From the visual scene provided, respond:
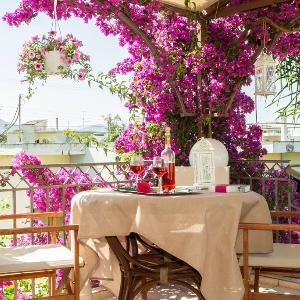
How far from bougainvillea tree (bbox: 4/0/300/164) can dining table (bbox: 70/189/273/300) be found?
210 cm

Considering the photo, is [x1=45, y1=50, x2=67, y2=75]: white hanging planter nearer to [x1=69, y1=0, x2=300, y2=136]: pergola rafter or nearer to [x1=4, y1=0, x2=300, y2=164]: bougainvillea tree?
[x1=4, y1=0, x2=300, y2=164]: bougainvillea tree

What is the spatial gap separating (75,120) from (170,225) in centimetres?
378

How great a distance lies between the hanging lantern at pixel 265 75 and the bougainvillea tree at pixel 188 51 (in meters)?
0.52

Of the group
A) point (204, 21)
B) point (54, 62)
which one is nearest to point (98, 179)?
point (54, 62)

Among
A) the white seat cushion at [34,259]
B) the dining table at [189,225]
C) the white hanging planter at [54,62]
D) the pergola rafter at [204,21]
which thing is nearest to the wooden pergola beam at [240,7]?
the pergola rafter at [204,21]

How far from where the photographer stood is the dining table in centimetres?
249

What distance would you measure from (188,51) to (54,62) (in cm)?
116

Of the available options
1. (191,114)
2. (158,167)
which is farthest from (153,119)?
(158,167)

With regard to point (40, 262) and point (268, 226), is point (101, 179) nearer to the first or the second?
point (40, 262)

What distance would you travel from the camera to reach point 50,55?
4.19 meters

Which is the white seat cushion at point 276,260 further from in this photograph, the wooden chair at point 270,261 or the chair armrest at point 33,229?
the chair armrest at point 33,229

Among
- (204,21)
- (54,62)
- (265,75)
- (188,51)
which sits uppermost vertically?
(204,21)

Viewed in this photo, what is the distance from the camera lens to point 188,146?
15.7ft

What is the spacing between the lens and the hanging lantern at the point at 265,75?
3844mm
